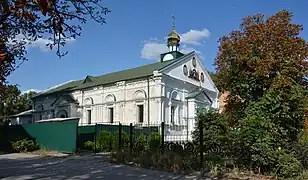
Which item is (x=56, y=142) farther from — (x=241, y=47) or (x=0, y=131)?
(x=241, y=47)

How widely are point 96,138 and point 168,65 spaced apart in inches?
543

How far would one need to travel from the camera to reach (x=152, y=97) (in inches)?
1341

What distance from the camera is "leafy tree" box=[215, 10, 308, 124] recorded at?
13961 millimetres

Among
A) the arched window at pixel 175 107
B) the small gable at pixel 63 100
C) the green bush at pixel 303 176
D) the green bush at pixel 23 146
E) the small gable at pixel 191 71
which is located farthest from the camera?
the small gable at pixel 63 100

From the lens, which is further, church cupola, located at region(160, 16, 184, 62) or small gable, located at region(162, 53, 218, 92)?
church cupola, located at region(160, 16, 184, 62)

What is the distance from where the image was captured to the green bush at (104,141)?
23.6 m

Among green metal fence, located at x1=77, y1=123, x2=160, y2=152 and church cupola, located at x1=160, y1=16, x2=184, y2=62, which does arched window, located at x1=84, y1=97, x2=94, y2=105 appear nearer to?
church cupola, located at x1=160, y1=16, x2=184, y2=62

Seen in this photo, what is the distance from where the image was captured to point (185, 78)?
123 ft

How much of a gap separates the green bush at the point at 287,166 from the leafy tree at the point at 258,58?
3.19 metres

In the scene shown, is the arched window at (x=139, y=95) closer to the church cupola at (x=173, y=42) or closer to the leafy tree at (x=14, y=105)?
the church cupola at (x=173, y=42)

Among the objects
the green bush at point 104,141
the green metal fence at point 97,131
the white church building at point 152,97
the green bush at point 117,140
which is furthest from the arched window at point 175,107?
the green bush at point 104,141

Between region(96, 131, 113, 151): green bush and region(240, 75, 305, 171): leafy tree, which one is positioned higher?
region(240, 75, 305, 171): leafy tree

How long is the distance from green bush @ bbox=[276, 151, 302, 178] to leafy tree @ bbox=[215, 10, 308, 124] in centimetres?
319

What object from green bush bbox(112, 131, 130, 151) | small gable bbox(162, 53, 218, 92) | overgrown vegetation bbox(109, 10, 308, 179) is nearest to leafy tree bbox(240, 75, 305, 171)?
overgrown vegetation bbox(109, 10, 308, 179)
